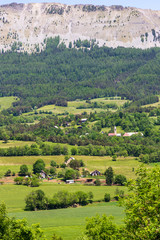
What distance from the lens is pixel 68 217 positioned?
271ft

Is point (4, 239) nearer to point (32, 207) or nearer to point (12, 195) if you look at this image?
point (32, 207)

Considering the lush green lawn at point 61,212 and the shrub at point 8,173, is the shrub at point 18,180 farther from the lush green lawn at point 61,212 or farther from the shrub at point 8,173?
the shrub at point 8,173

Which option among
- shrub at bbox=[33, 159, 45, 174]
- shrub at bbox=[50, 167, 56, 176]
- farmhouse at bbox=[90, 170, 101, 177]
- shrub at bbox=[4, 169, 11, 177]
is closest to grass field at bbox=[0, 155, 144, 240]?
shrub at bbox=[4, 169, 11, 177]

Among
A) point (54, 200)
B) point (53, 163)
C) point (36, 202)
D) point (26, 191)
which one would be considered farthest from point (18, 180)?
point (36, 202)

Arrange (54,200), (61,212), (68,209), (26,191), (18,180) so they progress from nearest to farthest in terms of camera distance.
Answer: (61,212) < (68,209) < (54,200) < (26,191) < (18,180)

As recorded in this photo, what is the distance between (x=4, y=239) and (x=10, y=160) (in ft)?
353

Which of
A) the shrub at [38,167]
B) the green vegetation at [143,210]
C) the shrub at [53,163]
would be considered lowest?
the green vegetation at [143,210]

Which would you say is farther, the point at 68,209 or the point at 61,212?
the point at 68,209

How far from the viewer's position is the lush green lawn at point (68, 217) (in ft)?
229

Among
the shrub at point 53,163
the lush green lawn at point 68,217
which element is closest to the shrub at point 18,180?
the shrub at point 53,163

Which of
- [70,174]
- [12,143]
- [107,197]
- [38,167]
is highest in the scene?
[12,143]

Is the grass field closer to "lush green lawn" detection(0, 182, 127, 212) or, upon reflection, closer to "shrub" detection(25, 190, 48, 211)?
"lush green lawn" detection(0, 182, 127, 212)

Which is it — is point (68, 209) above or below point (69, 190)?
below

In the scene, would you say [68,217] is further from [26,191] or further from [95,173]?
[95,173]
